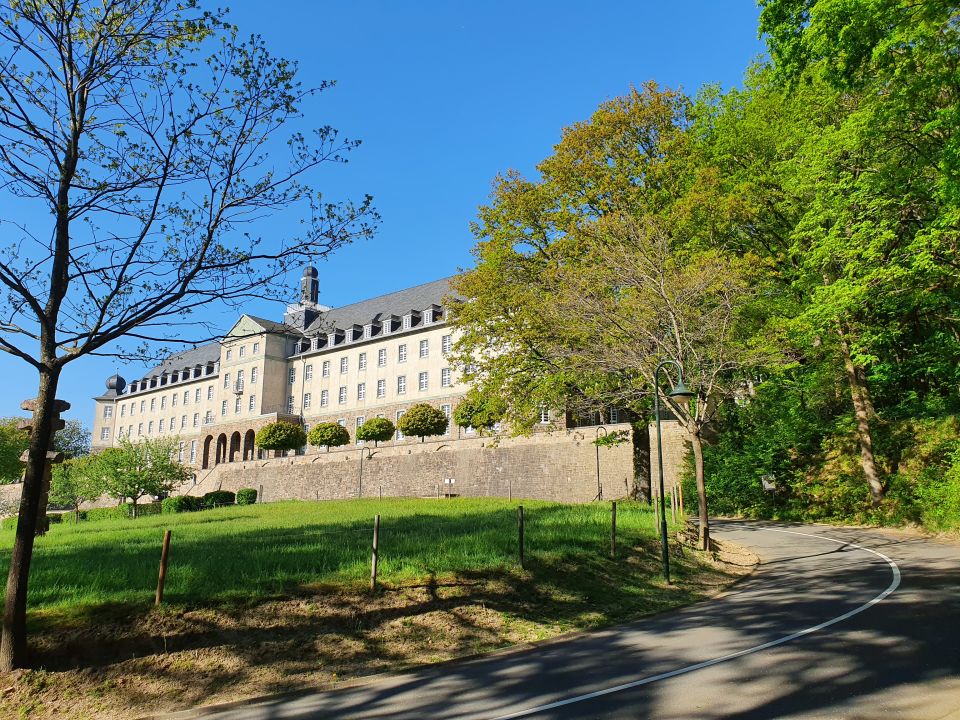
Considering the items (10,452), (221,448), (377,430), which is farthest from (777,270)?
(10,452)

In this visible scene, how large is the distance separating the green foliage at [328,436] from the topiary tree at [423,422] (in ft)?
30.2

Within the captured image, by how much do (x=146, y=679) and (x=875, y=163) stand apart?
22361 millimetres

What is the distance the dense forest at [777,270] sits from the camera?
17391 millimetres

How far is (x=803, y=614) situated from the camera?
1075 centimetres

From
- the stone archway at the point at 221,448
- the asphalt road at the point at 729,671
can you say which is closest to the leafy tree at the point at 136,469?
the stone archway at the point at 221,448

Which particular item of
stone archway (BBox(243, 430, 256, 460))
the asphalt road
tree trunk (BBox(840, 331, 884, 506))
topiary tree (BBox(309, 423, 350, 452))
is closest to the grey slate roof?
topiary tree (BBox(309, 423, 350, 452))

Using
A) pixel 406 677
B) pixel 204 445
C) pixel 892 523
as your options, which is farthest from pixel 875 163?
pixel 204 445

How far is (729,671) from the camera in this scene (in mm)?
7902

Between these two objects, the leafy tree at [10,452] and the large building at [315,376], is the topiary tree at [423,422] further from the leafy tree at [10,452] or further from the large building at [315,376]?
the leafy tree at [10,452]

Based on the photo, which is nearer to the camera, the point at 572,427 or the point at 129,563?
the point at 129,563

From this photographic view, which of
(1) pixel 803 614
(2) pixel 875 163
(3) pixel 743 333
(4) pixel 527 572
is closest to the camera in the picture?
(1) pixel 803 614

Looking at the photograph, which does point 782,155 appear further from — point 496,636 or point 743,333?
point 496,636

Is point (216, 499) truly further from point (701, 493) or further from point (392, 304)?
point (701, 493)

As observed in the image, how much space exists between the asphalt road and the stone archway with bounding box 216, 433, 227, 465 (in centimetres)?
6917
